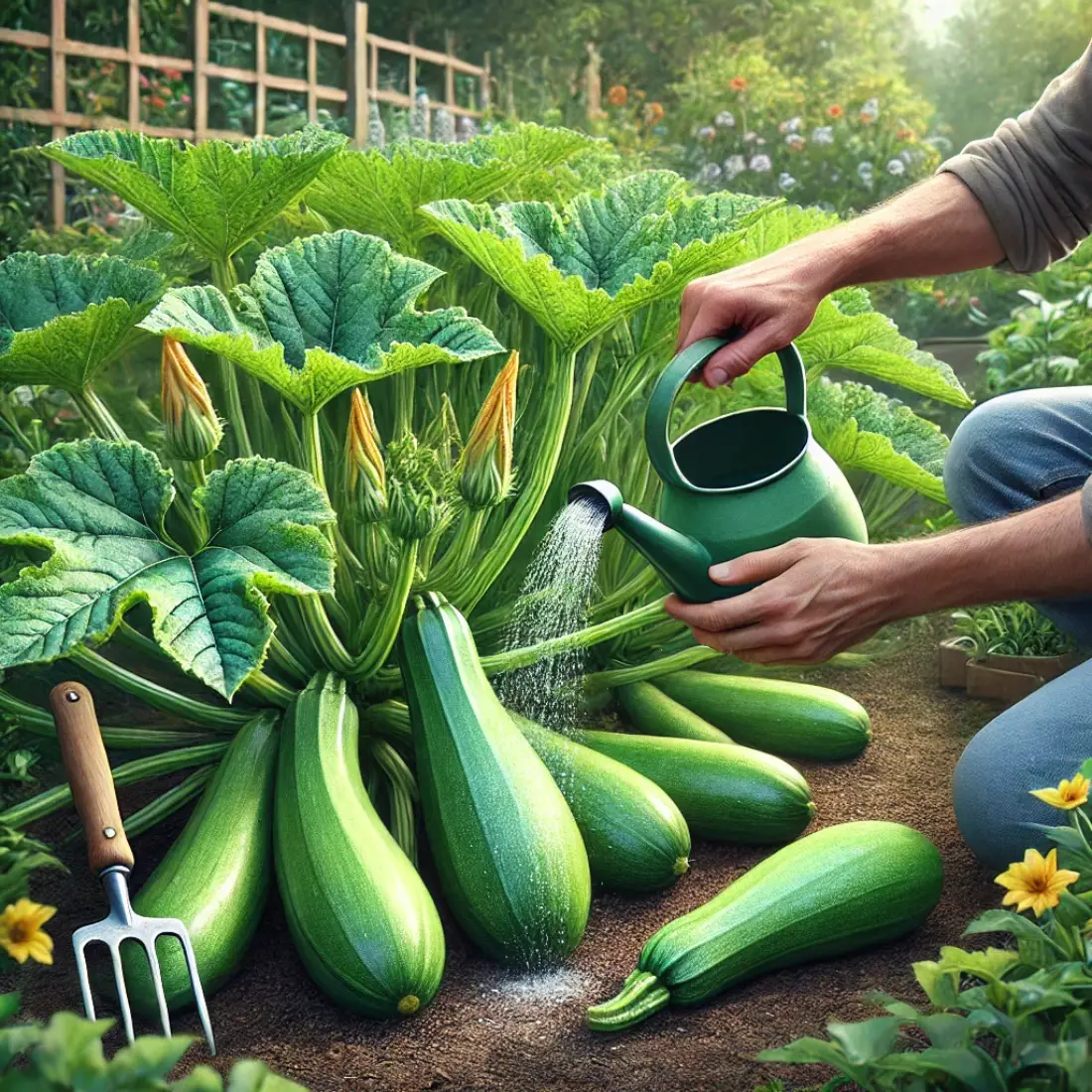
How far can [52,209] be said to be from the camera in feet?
19.5

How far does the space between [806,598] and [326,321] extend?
1002mm

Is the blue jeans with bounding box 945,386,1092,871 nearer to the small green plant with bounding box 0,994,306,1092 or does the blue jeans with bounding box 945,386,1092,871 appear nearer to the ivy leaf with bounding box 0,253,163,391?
the small green plant with bounding box 0,994,306,1092

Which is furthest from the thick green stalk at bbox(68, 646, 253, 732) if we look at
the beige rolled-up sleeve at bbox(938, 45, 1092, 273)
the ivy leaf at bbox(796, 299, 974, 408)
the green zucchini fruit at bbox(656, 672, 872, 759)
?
the beige rolled-up sleeve at bbox(938, 45, 1092, 273)

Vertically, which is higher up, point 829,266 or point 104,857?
point 829,266

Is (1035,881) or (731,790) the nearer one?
(1035,881)

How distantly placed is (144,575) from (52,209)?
4615mm

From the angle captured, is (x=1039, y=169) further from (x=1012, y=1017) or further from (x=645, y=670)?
(x=1012, y=1017)

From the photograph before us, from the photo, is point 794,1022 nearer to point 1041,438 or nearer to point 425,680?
point 425,680

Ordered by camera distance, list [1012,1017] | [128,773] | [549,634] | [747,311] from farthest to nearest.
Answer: [549,634], [128,773], [747,311], [1012,1017]

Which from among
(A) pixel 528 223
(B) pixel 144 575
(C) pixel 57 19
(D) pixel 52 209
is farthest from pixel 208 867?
(C) pixel 57 19

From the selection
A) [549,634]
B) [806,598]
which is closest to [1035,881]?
[806,598]

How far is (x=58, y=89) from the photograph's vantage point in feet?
19.7

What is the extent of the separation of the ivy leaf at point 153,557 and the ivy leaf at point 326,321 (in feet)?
0.66

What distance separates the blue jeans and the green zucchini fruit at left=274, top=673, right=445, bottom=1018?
946mm
